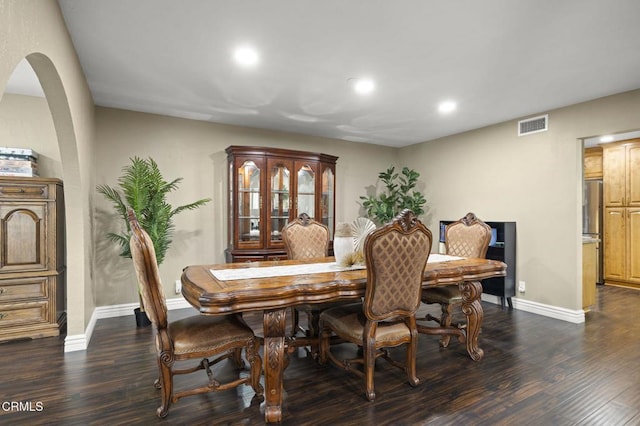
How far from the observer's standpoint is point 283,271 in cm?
254

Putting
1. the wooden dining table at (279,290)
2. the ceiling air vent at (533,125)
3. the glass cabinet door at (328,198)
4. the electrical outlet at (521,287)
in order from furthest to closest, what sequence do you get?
the glass cabinet door at (328,198)
the electrical outlet at (521,287)
the ceiling air vent at (533,125)
the wooden dining table at (279,290)

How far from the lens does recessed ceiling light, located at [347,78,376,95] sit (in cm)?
317

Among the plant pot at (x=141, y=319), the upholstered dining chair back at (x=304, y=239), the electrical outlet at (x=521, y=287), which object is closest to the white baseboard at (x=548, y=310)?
the electrical outlet at (x=521, y=287)

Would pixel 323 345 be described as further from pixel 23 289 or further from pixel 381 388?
pixel 23 289

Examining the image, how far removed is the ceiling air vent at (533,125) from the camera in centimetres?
408

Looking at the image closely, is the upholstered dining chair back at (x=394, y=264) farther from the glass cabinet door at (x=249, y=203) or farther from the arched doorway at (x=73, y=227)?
the glass cabinet door at (x=249, y=203)

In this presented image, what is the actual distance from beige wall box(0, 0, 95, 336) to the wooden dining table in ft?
3.93

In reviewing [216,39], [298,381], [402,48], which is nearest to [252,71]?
[216,39]

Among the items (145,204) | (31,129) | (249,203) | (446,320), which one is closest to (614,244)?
(446,320)

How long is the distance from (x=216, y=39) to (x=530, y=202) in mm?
4004

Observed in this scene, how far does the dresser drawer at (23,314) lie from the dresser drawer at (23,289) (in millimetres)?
65

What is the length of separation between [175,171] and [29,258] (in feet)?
5.66

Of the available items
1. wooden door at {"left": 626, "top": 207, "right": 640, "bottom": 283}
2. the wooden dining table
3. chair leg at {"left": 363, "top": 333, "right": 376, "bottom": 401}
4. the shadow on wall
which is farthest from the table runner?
wooden door at {"left": 626, "top": 207, "right": 640, "bottom": 283}

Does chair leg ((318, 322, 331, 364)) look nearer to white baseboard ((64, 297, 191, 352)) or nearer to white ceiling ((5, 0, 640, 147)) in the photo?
white baseboard ((64, 297, 191, 352))
